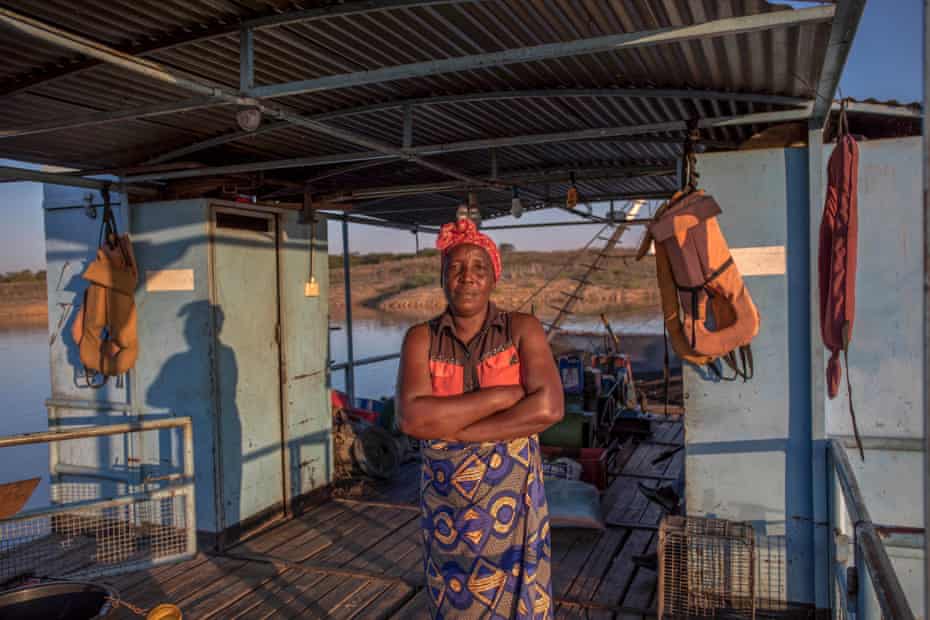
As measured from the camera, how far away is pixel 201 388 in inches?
194

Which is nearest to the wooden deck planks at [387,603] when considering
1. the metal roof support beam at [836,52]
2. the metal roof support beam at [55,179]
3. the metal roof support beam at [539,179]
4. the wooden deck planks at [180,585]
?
the wooden deck planks at [180,585]

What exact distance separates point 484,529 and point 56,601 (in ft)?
4.98

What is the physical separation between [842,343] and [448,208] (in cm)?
535

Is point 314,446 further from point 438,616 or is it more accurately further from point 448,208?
point 438,616

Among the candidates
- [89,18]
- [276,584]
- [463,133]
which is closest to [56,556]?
[276,584]

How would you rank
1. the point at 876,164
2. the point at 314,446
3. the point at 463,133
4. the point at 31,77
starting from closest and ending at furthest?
the point at 31,77, the point at 876,164, the point at 463,133, the point at 314,446

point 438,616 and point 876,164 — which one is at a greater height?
point 876,164

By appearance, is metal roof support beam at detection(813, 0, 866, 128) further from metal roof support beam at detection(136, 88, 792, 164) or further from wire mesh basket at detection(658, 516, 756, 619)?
wire mesh basket at detection(658, 516, 756, 619)

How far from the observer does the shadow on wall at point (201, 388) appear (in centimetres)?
494

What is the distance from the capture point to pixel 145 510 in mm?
5074

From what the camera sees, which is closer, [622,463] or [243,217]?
[243,217]

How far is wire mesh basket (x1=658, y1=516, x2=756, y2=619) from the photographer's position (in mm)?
3662

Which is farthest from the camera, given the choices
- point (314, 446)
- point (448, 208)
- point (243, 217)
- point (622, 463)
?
point (448, 208)

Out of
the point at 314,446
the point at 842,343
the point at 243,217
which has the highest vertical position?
the point at 243,217
